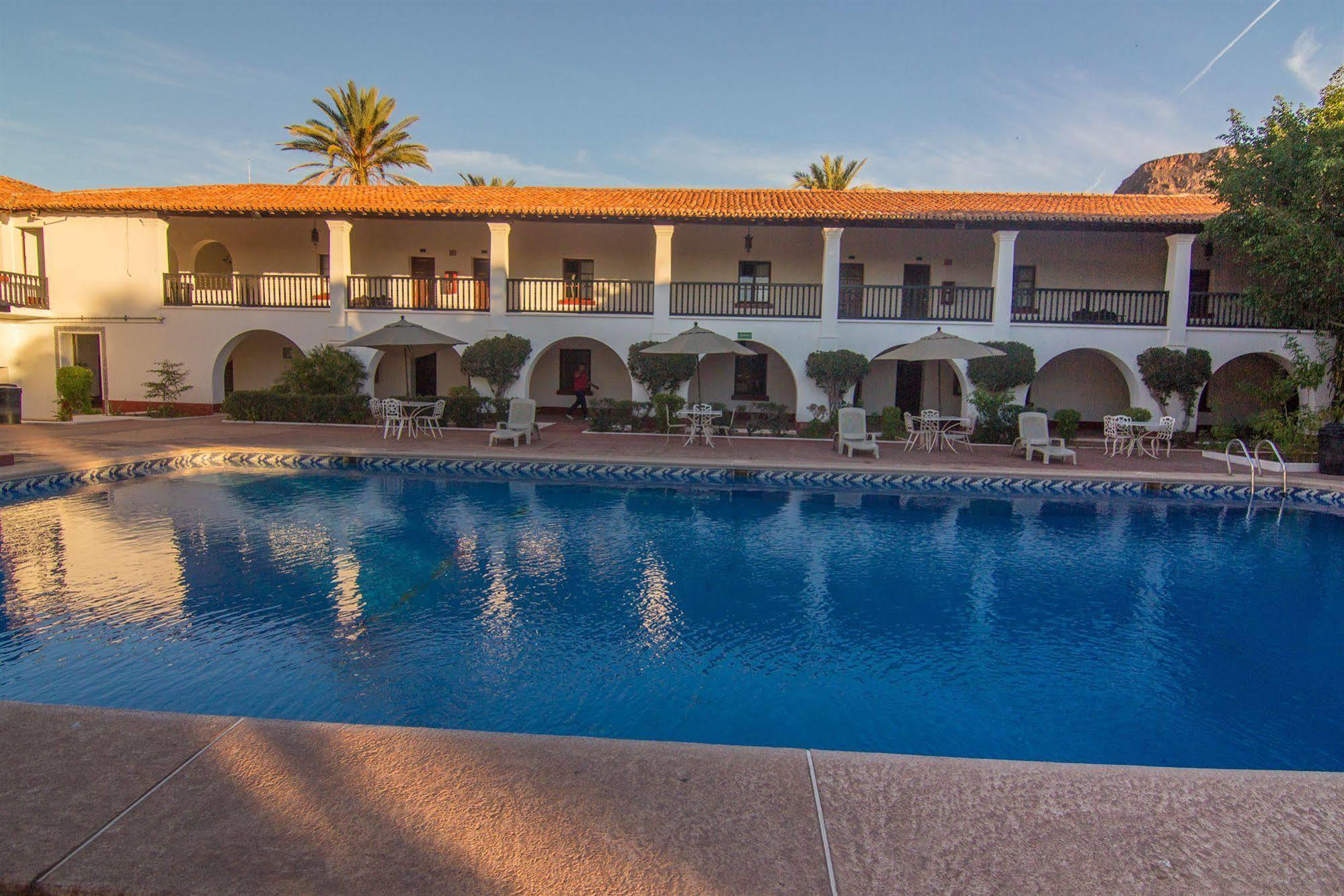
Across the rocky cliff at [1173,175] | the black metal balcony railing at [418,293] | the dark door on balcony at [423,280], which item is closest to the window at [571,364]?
the black metal balcony railing at [418,293]

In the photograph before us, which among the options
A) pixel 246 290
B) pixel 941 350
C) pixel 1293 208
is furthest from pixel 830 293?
pixel 246 290

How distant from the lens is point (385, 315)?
61.4 feet

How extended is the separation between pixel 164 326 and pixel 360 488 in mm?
11699

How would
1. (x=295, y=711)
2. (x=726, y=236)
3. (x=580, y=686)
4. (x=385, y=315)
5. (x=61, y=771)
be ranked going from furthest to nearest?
1. (x=726, y=236)
2. (x=385, y=315)
3. (x=580, y=686)
4. (x=295, y=711)
5. (x=61, y=771)

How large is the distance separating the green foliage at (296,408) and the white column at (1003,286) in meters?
15.0

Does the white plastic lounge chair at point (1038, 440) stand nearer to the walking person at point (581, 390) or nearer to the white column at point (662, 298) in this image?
the white column at point (662, 298)

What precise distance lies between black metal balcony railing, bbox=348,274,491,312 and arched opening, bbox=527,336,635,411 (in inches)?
111

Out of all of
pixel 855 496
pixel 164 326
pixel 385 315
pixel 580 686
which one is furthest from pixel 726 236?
pixel 580 686

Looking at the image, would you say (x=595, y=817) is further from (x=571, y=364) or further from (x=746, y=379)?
(x=571, y=364)

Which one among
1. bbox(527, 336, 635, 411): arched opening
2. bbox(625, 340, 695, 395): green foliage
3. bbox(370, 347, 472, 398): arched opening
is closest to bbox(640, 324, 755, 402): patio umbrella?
bbox(625, 340, 695, 395): green foliage

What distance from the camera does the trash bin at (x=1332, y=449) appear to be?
12.9m

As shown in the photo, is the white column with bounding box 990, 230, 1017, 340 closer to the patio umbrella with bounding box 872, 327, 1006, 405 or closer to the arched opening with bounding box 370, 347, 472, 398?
the patio umbrella with bounding box 872, 327, 1006, 405

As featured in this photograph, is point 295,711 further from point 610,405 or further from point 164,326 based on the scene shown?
point 164,326

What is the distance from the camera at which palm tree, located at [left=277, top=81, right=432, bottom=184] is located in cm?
2750
